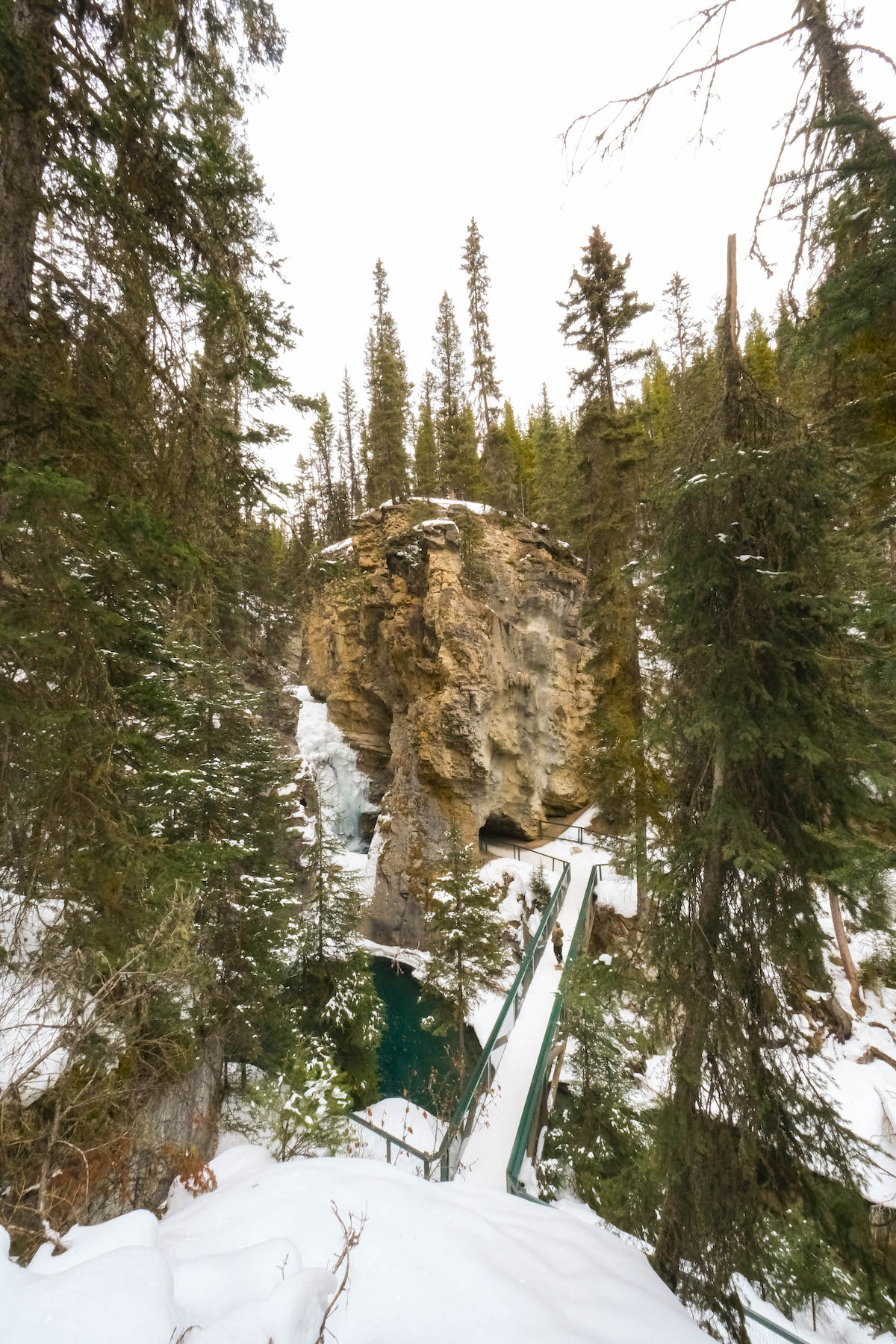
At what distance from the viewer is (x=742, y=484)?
12.6 feet

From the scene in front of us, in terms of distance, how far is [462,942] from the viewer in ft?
36.8

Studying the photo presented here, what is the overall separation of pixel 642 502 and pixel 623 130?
8.03 feet

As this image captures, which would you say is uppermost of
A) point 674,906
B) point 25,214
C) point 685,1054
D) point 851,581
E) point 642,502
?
point 25,214

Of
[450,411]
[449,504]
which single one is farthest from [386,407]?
[449,504]

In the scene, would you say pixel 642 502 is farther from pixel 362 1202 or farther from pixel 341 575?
pixel 362 1202

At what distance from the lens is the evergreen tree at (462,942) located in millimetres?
11250

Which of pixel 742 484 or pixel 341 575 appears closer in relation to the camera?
pixel 742 484

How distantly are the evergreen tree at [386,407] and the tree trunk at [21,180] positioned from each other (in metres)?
19.6

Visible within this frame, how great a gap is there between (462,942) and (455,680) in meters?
8.57

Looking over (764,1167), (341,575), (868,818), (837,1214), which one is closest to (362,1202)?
(764,1167)

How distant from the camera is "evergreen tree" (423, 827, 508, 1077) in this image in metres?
11.2

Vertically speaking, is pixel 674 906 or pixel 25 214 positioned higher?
pixel 25 214

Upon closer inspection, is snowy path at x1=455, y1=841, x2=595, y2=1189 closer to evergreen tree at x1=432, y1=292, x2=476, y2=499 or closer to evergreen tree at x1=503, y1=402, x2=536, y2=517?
evergreen tree at x1=432, y1=292, x2=476, y2=499

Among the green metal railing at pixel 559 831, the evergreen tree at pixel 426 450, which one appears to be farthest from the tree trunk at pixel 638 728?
the evergreen tree at pixel 426 450
